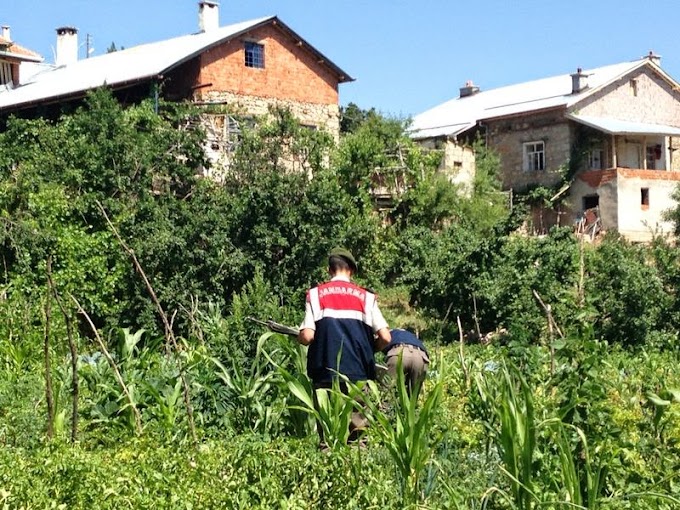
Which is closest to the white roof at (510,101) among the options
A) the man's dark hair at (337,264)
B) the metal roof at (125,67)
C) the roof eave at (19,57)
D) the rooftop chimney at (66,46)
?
the metal roof at (125,67)

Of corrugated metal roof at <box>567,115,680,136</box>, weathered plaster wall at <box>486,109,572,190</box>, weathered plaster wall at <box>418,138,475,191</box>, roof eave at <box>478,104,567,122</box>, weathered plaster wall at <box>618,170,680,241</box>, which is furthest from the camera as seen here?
weathered plaster wall at <box>486,109,572,190</box>

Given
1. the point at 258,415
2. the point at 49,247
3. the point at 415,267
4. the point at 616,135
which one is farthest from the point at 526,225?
the point at 258,415

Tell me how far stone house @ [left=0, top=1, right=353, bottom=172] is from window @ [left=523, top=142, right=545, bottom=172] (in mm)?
9548

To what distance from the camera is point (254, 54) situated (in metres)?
28.5

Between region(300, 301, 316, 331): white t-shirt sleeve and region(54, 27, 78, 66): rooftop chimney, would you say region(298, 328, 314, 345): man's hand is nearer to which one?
region(300, 301, 316, 331): white t-shirt sleeve

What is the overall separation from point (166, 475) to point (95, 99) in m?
17.8

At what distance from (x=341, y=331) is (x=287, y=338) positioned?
803mm

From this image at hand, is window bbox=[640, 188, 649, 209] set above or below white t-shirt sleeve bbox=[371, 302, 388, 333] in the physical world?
above

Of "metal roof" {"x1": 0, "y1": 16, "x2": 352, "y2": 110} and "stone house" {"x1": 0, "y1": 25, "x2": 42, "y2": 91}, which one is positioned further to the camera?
"stone house" {"x1": 0, "y1": 25, "x2": 42, "y2": 91}

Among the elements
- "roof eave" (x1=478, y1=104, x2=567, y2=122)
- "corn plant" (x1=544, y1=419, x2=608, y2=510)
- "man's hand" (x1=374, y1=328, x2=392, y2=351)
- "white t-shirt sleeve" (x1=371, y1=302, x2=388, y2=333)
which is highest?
"roof eave" (x1=478, y1=104, x2=567, y2=122)

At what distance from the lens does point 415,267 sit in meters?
21.5

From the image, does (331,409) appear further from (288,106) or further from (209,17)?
(209,17)

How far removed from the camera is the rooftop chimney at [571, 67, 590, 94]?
36.3 meters

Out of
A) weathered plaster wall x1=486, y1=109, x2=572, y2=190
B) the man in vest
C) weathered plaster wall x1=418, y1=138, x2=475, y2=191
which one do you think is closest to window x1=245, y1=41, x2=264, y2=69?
weathered plaster wall x1=418, y1=138, x2=475, y2=191
